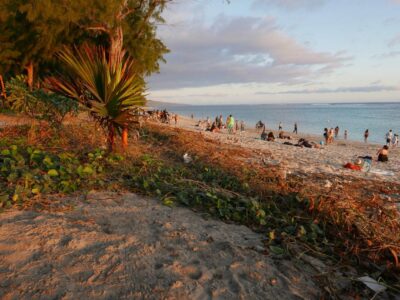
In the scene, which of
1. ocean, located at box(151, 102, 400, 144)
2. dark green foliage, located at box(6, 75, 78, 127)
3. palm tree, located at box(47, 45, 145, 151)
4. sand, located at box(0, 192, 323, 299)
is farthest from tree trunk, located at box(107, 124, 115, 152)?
ocean, located at box(151, 102, 400, 144)

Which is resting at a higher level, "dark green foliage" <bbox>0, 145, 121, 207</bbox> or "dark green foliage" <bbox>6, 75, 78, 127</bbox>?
"dark green foliage" <bbox>6, 75, 78, 127</bbox>

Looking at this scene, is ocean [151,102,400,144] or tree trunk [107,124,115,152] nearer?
tree trunk [107,124,115,152]

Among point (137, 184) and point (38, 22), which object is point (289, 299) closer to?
point (137, 184)

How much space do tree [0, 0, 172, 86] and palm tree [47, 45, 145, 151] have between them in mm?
7207

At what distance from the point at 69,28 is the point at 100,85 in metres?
13.5

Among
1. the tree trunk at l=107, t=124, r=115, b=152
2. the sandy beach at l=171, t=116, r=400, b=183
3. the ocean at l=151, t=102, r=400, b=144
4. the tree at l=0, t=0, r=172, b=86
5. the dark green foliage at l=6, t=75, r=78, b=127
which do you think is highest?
the tree at l=0, t=0, r=172, b=86

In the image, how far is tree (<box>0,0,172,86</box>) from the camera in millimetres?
13917

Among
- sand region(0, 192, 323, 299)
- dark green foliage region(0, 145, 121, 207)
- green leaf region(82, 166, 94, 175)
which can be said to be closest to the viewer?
sand region(0, 192, 323, 299)

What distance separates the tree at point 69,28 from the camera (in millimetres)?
13917

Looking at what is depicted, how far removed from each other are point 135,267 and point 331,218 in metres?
2.48

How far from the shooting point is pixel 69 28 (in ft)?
53.7

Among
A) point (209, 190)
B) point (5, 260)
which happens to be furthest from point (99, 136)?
point (5, 260)

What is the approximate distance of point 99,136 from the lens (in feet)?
24.0

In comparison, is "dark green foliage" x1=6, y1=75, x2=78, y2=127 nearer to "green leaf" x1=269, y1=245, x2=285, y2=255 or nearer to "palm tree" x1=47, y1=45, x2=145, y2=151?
"palm tree" x1=47, y1=45, x2=145, y2=151
